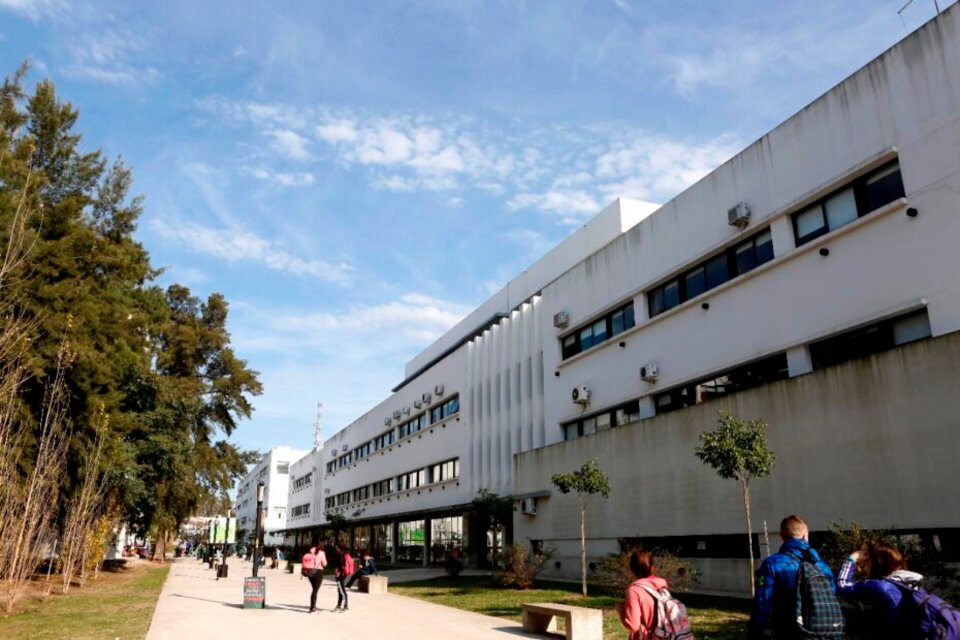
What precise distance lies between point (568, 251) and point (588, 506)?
14343 millimetres

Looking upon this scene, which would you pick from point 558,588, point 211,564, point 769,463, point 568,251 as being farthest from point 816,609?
point 211,564

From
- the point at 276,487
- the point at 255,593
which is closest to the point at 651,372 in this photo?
the point at 255,593

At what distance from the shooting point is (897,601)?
4988mm

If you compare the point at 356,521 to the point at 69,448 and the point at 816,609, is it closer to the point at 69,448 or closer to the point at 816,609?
the point at 69,448

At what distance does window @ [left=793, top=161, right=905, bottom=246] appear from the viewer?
51.7ft

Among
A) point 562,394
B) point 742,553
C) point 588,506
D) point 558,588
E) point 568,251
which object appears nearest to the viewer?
point 742,553

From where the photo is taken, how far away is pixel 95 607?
1892 cm

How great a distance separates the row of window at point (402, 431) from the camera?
41.1 meters

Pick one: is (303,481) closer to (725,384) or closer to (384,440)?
(384,440)

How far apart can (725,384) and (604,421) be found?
245 inches

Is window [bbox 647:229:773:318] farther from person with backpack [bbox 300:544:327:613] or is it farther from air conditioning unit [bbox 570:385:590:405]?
person with backpack [bbox 300:544:327:613]

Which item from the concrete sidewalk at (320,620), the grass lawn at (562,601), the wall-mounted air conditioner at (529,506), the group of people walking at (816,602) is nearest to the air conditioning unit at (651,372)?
the grass lawn at (562,601)

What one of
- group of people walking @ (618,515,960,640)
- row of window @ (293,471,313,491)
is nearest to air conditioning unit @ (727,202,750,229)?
group of people walking @ (618,515,960,640)

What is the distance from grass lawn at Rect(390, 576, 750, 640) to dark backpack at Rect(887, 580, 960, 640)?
6.91 metres
